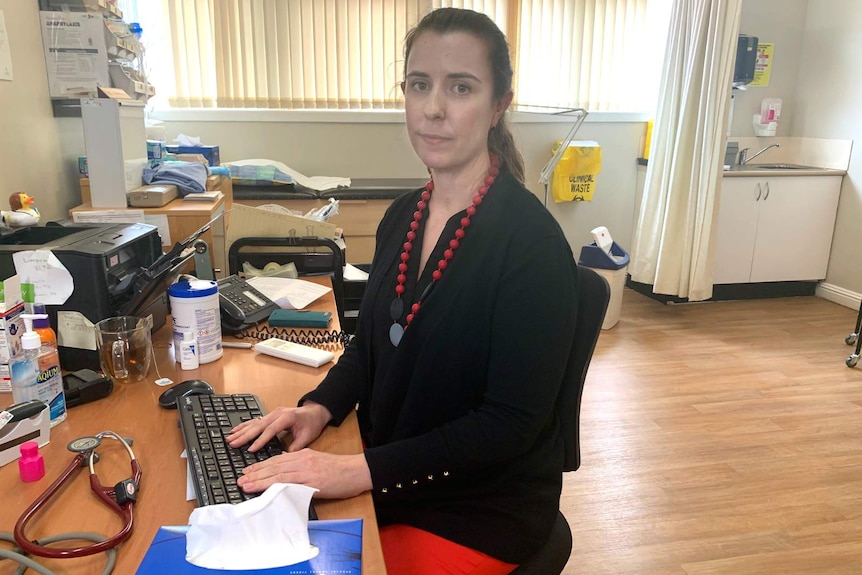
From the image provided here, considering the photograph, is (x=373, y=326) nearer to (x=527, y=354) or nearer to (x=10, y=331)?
(x=527, y=354)

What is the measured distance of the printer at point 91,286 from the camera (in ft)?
4.26

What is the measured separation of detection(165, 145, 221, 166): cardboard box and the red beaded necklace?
6.80 feet

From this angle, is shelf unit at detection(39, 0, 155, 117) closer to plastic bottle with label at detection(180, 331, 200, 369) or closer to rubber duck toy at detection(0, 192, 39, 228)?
rubber duck toy at detection(0, 192, 39, 228)

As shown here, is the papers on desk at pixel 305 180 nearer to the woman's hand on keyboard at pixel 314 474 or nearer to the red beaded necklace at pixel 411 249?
the red beaded necklace at pixel 411 249

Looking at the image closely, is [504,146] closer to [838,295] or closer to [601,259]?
[601,259]

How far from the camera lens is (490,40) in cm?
112

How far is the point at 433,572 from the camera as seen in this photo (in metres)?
1.02

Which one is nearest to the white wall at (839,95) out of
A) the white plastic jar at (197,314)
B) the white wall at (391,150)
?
the white wall at (391,150)

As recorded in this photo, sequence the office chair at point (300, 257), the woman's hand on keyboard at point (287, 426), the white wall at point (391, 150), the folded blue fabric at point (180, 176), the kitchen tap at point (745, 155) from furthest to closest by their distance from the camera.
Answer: the kitchen tap at point (745, 155), the white wall at point (391, 150), the folded blue fabric at point (180, 176), the office chair at point (300, 257), the woman's hand on keyboard at point (287, 426)

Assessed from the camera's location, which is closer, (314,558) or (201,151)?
(314,558)

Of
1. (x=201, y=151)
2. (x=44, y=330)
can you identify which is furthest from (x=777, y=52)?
(x=44, y=330)

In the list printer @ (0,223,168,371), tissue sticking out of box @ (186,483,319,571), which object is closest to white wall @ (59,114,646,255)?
printer @ (0,223,168,371)

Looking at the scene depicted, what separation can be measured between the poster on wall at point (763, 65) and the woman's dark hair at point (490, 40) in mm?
4002

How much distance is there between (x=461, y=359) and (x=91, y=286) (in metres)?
0.77
